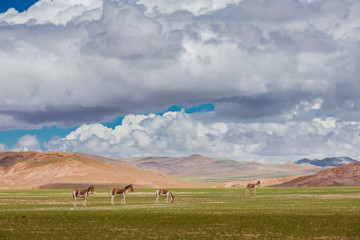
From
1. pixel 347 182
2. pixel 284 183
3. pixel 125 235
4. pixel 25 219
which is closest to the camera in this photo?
pixel 125 235

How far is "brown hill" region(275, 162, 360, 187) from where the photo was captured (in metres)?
173

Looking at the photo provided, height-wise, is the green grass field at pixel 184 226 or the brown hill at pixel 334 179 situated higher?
the brown hill at pixel 334 179

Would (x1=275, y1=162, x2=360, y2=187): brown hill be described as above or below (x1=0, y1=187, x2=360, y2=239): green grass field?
above

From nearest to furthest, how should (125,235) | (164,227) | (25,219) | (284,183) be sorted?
(125,235), (164,227), (25,219), (284,183)

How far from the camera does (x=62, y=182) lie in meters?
180

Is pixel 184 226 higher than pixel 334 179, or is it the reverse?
pixel 334 179

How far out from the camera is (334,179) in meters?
178

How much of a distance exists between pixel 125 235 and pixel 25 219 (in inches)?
482

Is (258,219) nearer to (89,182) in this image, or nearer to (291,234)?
(291,234)

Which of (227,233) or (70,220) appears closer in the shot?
(227,233)

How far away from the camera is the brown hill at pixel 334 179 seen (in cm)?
17338

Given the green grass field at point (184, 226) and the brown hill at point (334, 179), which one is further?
the brown hill at point (334, 179)

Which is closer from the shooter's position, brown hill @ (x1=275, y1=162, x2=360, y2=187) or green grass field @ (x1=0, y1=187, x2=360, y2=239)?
green grass field @ (x1=0, y1=187, x2=360, y2=239)

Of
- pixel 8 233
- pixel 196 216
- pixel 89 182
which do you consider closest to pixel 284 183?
pixel 89 182
